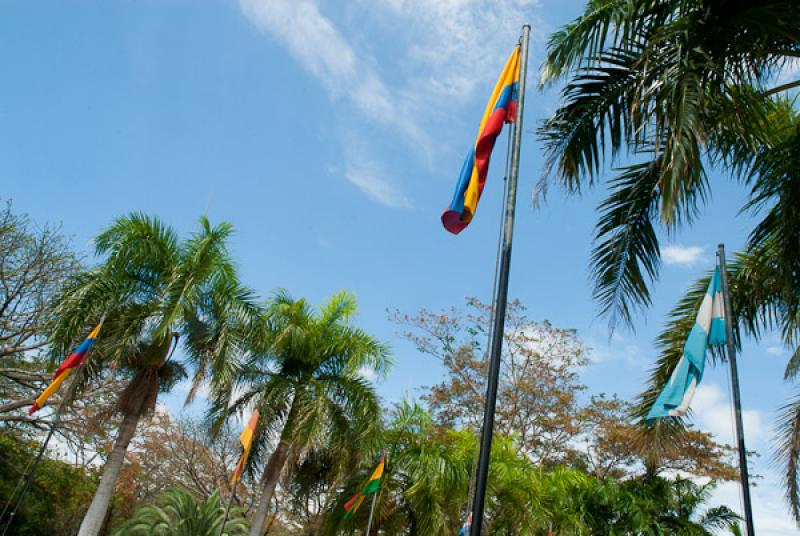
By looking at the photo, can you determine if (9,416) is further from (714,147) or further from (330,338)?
(714,147)

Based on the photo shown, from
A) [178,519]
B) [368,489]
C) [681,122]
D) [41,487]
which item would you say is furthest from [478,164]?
[41,487]

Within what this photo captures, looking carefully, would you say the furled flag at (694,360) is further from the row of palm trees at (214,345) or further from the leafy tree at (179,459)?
the leafy tree at (179,459)

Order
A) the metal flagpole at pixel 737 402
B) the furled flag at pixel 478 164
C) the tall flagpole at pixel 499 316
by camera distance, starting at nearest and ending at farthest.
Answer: the tall flagpole at pixel 499 316
the furled flag at pixel 478 164
the metal flagpole at pixel 737 402

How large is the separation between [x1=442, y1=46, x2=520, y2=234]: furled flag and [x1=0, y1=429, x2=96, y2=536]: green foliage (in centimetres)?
2031

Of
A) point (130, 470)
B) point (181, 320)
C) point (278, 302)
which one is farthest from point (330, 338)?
point (130, 470)

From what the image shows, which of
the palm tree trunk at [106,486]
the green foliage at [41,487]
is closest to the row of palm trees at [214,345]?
the palm tree trunk at [106,486]

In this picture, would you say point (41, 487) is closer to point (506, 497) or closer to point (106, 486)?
point (106, 486)

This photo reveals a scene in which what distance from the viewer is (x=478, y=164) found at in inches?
226

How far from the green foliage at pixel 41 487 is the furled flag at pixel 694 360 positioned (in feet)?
67.5

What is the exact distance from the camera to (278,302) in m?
15.4

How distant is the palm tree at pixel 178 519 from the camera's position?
52.1 feet

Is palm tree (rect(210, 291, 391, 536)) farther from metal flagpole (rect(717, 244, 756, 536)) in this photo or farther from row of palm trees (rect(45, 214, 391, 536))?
metal flagpole (rect(717, 244, 756, 536))

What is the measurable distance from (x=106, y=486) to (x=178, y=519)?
518 cm

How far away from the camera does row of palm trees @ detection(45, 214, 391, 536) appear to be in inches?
486
